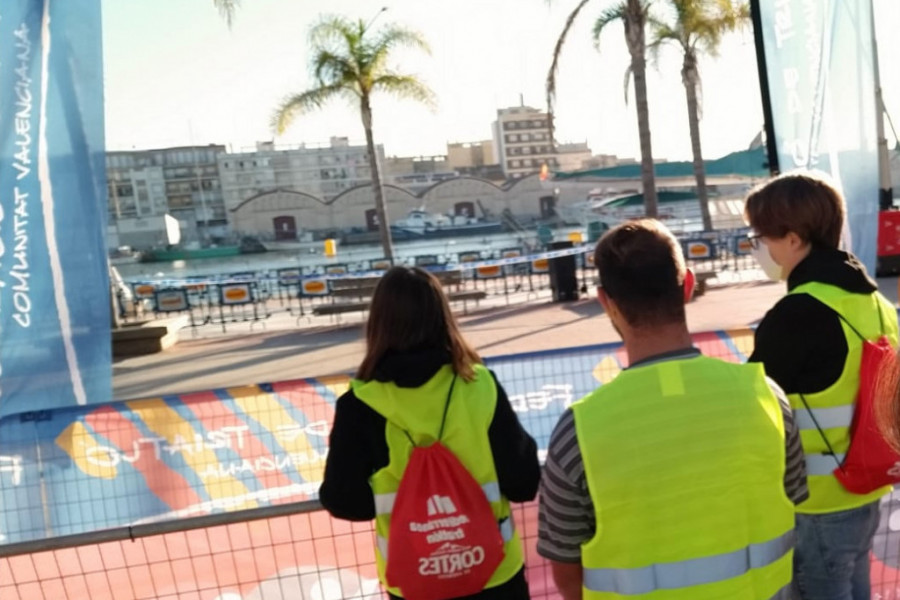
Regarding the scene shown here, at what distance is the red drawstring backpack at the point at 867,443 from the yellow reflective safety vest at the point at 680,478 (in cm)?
63

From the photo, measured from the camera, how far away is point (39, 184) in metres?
4.70

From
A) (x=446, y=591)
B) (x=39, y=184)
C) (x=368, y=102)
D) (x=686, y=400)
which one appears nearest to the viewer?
(x=686, y=400)

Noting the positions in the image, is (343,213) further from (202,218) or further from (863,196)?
(863,196)

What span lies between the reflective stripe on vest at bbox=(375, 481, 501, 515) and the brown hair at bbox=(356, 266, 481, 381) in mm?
303

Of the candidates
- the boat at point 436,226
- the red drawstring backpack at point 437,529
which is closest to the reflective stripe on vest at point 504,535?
the red drawstring backpack at point 437,529

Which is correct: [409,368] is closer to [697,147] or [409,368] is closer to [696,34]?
[696,34]

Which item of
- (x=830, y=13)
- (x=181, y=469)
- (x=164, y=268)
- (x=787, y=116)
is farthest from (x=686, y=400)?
(x=164, y=268)

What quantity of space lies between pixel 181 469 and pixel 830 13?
5.74 meters

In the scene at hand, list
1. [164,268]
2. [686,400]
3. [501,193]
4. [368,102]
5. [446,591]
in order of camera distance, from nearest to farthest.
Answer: [686,400]
[446,591]
[368,102]
[164,268]
[501,193]

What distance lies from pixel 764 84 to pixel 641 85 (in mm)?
14074

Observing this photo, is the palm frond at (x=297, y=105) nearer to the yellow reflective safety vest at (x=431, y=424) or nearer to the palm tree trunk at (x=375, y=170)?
the palm tree trunk at (x=375, y=170)

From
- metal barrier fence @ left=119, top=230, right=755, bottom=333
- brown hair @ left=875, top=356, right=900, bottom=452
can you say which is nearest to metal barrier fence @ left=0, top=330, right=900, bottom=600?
brown hair @ left=875, top=356, right=900, bottom=452

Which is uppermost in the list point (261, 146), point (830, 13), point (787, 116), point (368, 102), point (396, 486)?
point (261, 146)

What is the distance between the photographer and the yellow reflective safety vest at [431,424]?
1.99 metres
